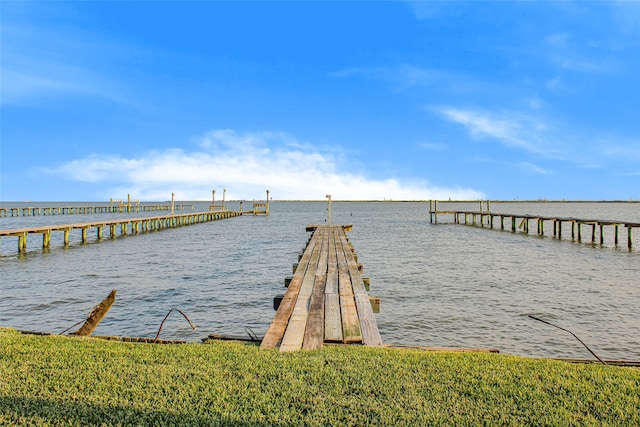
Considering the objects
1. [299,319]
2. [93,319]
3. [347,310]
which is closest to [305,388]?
[299,319]

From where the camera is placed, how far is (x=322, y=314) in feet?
19.5

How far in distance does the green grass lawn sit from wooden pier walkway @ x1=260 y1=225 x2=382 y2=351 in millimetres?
388

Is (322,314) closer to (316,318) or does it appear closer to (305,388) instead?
(316,318)

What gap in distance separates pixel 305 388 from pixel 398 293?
8.97m

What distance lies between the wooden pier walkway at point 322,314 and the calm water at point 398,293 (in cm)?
148

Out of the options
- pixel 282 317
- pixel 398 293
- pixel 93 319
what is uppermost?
pixel 282 317

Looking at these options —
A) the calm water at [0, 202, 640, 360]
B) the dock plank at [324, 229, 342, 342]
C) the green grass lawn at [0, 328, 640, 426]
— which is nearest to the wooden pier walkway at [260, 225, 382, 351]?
the dock plank at [324, 229, 342, 342]

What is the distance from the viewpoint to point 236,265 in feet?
57.2

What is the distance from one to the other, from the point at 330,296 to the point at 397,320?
300 cm

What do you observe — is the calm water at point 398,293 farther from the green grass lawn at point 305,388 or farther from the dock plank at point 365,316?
the green grass lawn at point 305,388

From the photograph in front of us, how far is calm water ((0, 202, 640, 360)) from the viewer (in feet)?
27.3

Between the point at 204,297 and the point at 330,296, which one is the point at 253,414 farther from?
the point at 204,297

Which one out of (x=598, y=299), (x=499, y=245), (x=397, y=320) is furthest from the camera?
(x=499, y=245)

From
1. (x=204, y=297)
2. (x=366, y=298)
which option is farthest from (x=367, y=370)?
(x=204, y=297)
